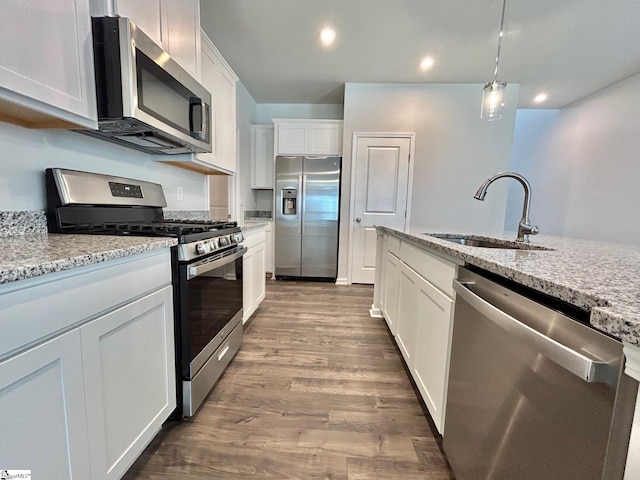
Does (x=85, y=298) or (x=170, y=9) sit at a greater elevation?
(x=170, y=9)

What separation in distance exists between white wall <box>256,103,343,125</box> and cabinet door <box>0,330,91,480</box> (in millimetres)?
4519

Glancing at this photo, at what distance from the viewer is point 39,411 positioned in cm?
63

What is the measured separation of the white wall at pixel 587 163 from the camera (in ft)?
11.0

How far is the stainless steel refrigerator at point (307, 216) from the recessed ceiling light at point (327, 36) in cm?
132

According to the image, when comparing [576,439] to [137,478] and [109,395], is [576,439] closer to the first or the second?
[109,395]

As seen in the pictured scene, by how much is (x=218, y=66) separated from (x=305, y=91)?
82.4 inches

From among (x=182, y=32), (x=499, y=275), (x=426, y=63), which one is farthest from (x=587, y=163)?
(x=182, y=32)

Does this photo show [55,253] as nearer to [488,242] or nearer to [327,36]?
[488,242]

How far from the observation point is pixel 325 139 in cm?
396

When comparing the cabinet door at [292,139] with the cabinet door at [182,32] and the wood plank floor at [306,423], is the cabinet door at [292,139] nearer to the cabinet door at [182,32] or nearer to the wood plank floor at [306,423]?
the cabinet door at [182,32]

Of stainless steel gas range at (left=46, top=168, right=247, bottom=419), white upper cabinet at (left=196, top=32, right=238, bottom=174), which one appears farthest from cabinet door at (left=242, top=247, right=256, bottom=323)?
white upper cabinet at (left=196, top=32, right=238, bottom=174)

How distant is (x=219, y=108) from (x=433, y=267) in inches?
81.7

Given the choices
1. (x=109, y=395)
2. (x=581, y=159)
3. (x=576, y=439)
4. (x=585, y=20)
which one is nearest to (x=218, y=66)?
(x=109, y=395)

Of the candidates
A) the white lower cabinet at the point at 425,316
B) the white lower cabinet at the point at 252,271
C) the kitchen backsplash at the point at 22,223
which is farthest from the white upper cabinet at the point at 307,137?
the kitchen backsplash at the point at 22,223
